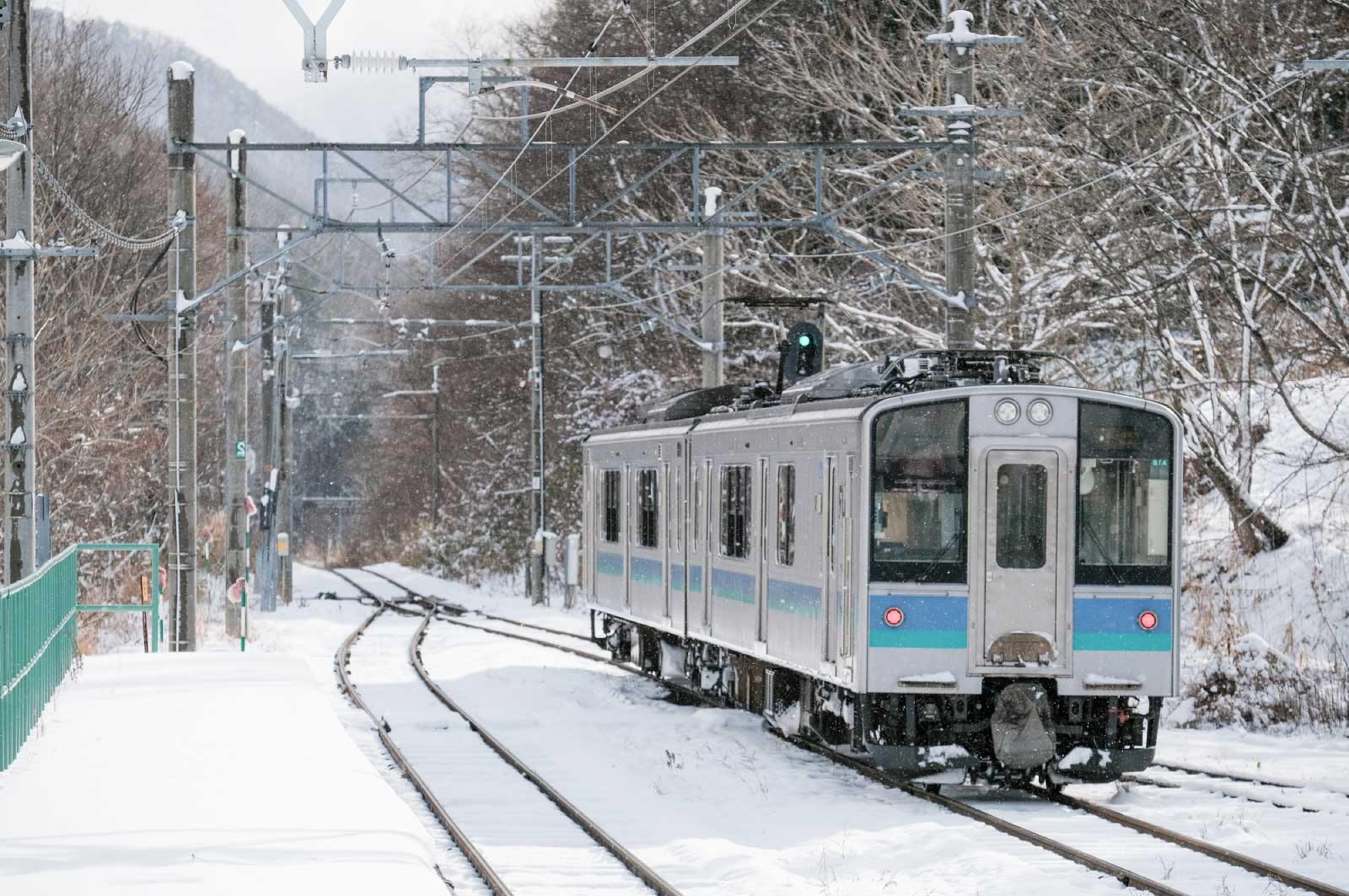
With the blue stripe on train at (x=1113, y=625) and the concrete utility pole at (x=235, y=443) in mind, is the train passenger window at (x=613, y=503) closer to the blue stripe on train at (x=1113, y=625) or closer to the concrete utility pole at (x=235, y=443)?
the concrete utility pole at (x=235, y=443)

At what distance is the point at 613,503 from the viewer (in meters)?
22.1

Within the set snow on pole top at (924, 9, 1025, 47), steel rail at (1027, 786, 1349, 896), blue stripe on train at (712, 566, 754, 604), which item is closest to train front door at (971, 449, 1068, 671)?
steel rail at (1027, 786, 1349, 896)

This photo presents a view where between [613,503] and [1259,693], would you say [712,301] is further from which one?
[1259,693]

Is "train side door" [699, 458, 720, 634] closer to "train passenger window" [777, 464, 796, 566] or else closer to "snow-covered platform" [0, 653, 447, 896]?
"train passenger window" [777, 464, 796, 566]

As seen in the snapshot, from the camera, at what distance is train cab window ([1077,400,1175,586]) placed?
43.5ft

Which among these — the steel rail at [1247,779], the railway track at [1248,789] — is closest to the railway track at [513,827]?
the railway track at [1248,789]

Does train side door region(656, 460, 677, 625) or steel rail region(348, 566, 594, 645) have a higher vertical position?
train side door region(656, 460, 677, 625)

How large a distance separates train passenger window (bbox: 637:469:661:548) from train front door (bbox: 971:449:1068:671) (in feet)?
22.1

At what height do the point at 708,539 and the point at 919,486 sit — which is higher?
the point at 919,486

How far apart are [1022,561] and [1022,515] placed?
31 cm

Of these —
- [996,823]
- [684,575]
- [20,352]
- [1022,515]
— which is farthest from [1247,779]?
[20,352]

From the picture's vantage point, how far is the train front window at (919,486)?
43.2 feet

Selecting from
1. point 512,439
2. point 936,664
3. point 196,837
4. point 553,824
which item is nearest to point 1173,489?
point 936,664

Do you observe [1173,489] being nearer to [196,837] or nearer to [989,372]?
[989,372]
